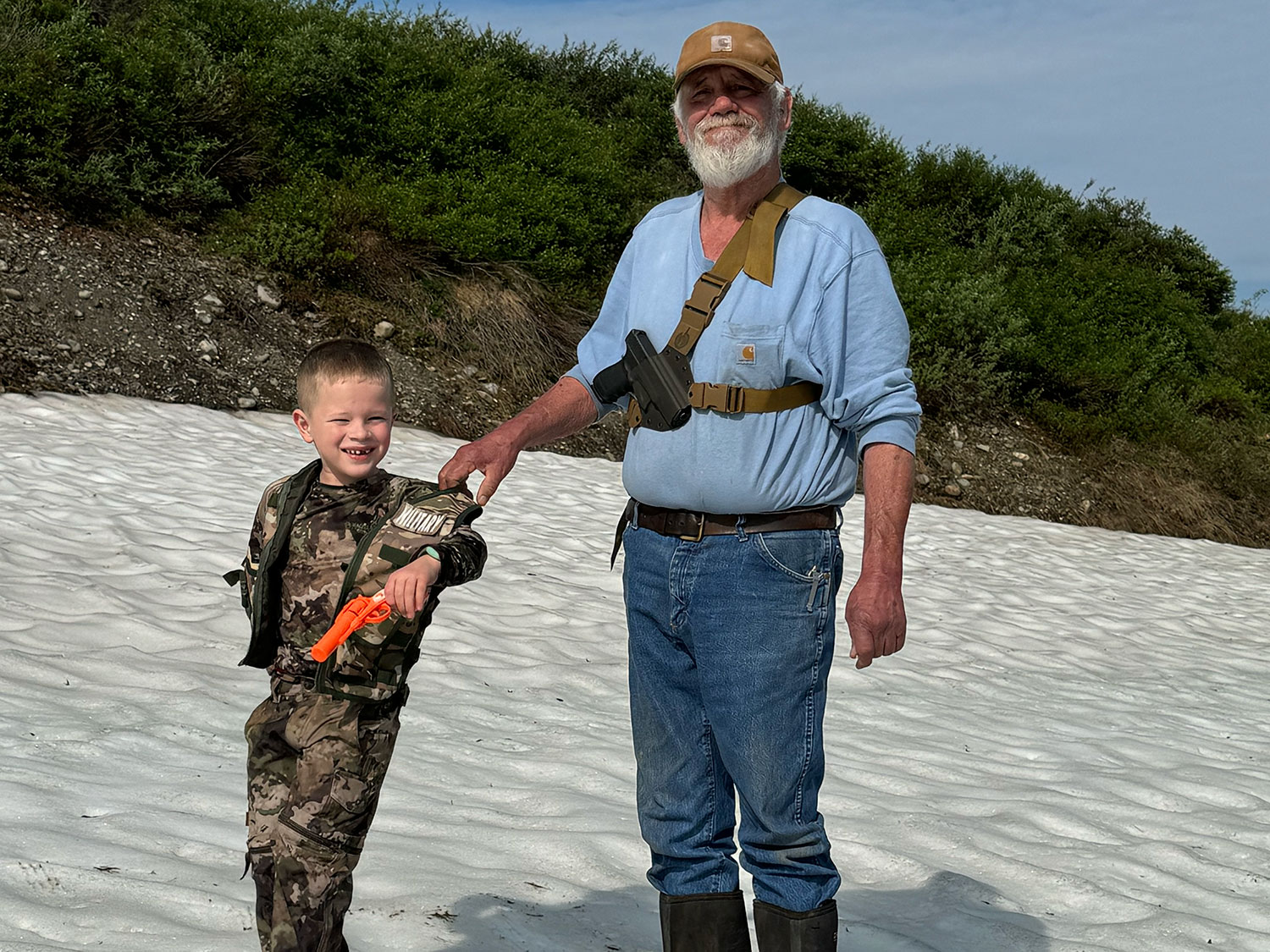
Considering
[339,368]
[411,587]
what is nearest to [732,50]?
[339,368]

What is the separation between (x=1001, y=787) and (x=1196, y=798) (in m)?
0.85

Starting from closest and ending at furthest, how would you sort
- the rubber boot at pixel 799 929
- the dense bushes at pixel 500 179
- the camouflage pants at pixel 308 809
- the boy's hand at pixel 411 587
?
the boy's hand at pixel 411 587 → the camouflage pants at pixel 308 809 → the rubber boot at pixel 799 929 → the dense bushes at pixel 500 179

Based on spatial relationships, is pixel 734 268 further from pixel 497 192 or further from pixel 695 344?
pixel 497 192

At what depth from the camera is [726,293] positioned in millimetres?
2568

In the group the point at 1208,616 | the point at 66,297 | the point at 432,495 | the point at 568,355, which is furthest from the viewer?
the point at 568,355

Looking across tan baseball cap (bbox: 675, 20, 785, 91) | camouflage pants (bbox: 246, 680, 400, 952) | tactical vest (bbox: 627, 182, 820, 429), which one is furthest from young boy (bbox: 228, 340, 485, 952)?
tan baseball cap (bbox: 675, 20, 785, 91)

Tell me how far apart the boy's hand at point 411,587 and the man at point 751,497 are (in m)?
0.31

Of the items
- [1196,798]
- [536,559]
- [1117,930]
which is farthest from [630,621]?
[536,559]

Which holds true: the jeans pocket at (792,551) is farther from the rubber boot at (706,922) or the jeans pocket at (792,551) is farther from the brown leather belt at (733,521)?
the rubber boot at (706,922)

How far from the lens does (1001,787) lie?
16.6ft

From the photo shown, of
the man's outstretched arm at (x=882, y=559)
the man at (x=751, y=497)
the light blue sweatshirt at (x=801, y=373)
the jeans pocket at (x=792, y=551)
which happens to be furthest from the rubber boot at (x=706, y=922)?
the light blue sweatshirt at (x=801, y=373)

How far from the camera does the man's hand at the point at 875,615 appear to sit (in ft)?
7.94

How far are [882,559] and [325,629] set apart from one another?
3.78 ft

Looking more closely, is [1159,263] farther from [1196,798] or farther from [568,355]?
[1196,798]
